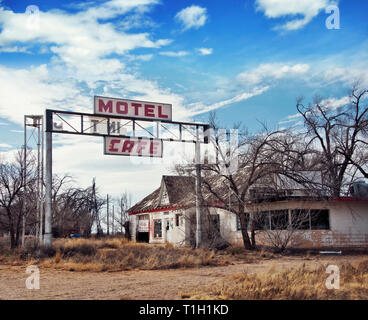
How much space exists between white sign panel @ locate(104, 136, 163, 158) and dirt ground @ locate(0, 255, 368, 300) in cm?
625

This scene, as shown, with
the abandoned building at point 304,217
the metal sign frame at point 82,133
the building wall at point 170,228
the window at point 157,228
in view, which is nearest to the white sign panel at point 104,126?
the metal sign frame at point 82,133

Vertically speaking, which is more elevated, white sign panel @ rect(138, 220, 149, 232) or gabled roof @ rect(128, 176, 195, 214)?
gabled roof @ rect(128, 176, 195, 214)

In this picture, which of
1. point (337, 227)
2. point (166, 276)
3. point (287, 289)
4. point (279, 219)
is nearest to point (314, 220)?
point (337, 227)

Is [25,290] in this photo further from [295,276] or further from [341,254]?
[341,254]

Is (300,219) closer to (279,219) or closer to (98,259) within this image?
(279,219)

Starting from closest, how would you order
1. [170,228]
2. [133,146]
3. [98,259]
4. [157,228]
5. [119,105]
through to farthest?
[98,259] → [133,146] → [119,105] → [170,228] → [157,228]

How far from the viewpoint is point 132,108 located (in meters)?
19.8

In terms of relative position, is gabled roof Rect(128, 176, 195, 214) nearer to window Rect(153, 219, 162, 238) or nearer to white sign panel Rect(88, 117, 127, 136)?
window Rect(153, 219, 162, 238)

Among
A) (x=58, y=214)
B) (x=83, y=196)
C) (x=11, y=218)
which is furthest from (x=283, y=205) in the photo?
(x=83, y=196)

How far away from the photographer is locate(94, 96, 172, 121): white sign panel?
1898cm

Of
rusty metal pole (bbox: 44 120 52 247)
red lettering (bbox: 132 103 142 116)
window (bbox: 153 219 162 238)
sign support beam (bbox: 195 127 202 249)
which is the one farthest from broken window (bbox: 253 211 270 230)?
window (bbox: 153 219 162 238)

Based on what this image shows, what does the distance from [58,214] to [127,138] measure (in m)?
26.6

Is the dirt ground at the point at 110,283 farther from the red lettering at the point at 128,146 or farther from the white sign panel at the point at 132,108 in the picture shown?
the white sign panel at the point at 132,108

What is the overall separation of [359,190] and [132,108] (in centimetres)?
1445
